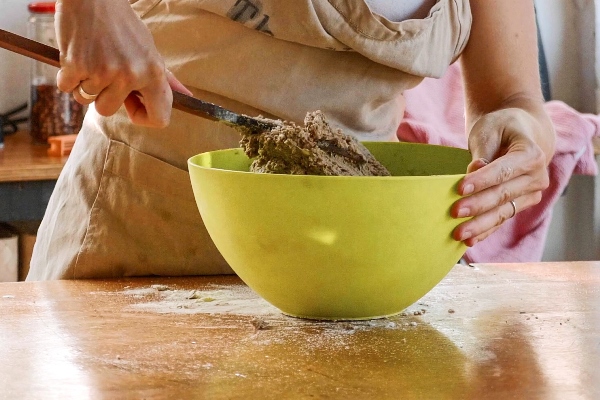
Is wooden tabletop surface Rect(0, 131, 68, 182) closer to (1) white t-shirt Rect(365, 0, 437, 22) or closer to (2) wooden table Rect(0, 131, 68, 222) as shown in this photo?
(2) wooden table Rect(0, 131, 68, 222)

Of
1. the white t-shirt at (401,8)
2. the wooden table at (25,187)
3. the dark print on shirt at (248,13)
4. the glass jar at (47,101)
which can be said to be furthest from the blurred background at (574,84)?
the dark print on shirt at (248,13)

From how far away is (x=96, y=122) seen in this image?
1.11 m

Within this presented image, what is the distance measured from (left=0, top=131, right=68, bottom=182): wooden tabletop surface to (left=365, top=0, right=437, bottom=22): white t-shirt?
44.9 inches

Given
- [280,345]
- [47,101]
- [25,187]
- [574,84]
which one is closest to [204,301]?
[280,345]

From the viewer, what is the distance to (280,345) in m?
0.73

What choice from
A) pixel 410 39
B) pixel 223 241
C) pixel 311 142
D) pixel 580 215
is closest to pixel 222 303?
pixel 223 241

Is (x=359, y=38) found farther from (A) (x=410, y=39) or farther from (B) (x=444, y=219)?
(B) (x=444, y=219)

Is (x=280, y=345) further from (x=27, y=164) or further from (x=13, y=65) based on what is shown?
(x=13, y=65)

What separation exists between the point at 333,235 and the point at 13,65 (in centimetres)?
201

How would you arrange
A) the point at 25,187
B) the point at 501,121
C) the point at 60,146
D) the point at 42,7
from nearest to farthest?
1. the point at 501,121
2. the point at 25,187
3. the point at 60,146
4. the point at 42,7

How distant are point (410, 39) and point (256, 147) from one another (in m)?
0.28

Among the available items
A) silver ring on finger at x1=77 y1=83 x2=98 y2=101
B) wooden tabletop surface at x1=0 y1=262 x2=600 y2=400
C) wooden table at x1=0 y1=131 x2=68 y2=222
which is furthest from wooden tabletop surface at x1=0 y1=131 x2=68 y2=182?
silver ring on finger at x1=77 y1=83 x2=98 y2=101

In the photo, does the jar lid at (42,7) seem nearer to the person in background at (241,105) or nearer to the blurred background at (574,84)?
the person in background at (241,105)

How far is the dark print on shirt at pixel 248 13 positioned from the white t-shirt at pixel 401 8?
0.13m
